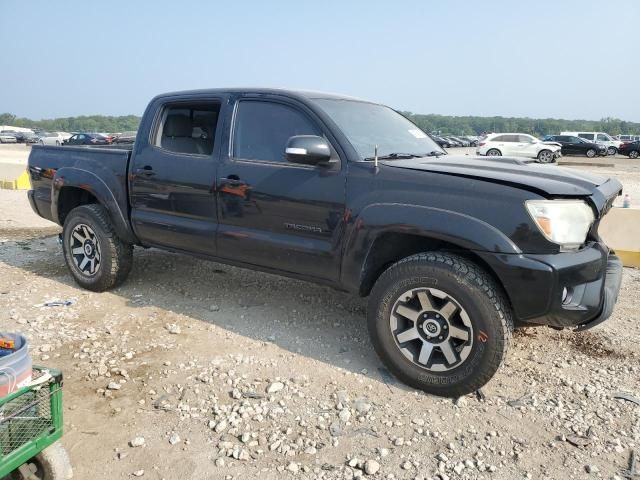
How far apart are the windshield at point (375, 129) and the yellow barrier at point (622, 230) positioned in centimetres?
301

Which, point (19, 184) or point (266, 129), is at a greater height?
point (266, 129)

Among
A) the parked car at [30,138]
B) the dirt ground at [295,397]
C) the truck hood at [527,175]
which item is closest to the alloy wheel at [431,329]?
the dirt ground at [295,397]

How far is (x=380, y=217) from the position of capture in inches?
126

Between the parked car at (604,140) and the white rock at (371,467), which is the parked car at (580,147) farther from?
the white rock at (371,467)

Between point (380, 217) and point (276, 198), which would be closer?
point (380, 217)

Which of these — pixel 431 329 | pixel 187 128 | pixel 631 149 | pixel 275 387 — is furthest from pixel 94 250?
pixel 631 149

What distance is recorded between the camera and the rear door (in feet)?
13.4

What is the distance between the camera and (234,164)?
3896 mm

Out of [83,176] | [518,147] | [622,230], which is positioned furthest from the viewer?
[518,147]

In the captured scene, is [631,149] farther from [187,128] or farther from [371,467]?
[371,467]

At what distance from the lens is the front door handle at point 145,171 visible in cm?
440

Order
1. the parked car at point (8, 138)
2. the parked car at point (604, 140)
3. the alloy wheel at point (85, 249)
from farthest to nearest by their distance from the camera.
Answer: the parked car at point (8, 138), the parked car at point (604, 140), the alloy wheel at point (85, 249)

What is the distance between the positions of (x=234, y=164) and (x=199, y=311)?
142 cm

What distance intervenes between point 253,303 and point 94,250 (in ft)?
5.40
